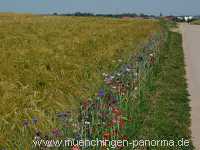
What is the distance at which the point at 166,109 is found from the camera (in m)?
7.75

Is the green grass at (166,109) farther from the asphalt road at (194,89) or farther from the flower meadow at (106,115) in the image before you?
the flower meadow at (106,115)

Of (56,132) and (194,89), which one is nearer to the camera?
(56,132)

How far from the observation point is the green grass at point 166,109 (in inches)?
253

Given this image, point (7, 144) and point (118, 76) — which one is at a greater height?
point (118, 76)

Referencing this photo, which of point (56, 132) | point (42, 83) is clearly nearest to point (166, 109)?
point (42, 83)

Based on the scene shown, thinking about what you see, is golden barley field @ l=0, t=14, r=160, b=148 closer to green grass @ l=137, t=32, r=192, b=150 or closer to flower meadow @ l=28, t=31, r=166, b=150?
flower meadow @ l=28, t=31, r=166, b=150

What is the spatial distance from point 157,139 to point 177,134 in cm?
37

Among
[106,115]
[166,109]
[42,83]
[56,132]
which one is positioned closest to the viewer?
[56,132]

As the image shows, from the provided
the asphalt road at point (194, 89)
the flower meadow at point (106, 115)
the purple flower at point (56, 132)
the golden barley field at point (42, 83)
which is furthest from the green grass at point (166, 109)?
the purple flower at point (56, 132)

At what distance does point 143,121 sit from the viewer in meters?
6.84

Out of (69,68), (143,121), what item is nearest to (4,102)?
(143,121)

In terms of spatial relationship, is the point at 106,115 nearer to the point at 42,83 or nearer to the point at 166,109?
the point at 166,109

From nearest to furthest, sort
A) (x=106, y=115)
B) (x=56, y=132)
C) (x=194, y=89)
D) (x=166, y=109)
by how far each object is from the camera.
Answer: (x=56, y=132)
(x=106, y=115)
(x=166, y=109)
(x=194, y=89)

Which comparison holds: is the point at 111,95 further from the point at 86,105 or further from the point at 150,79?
the point at 150,79
